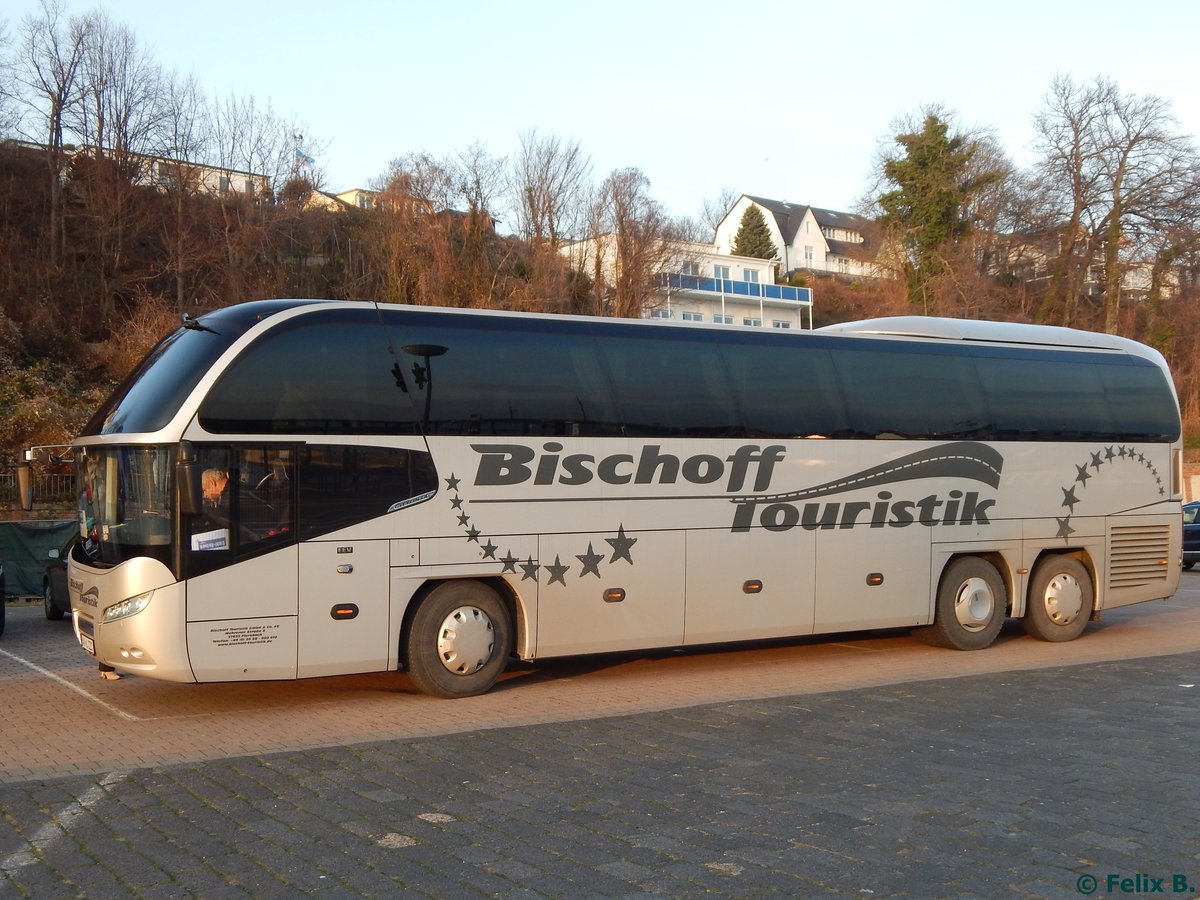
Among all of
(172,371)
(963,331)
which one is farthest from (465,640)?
(963,331)

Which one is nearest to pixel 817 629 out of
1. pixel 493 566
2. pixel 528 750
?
pixel 493 566

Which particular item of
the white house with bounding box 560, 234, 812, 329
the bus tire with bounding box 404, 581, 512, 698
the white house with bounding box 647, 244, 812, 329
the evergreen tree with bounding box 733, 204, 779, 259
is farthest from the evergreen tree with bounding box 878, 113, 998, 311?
the bus tire with bounding box 404, 581, 512, 698

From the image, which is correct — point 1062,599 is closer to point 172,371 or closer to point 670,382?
point 670,382

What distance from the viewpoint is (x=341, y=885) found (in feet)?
18.6

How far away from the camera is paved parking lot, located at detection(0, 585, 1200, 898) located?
19.1 feet

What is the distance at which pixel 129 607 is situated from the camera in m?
9.91

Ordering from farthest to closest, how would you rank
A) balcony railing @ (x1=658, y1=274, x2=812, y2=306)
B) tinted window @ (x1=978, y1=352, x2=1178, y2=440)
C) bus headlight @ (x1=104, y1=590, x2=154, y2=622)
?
balcony railing @ (x1=658, y1=274, x2=812, y2=306) < tinted window @ (x1=978, y1=352, x2=1178, y2=440) < bus headlight @ (x1=104, y1=590, x2=154, y2=622)

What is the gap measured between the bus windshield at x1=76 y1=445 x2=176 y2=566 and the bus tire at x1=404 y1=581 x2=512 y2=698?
240 cm

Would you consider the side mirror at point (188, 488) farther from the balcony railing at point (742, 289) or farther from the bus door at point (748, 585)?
the balcony railing at point (742, 289)

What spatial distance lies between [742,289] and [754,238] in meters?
24.3

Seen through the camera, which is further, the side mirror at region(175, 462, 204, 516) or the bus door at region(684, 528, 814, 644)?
the bus door at region(684, 528, 814, 644)

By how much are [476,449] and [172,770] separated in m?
4.24

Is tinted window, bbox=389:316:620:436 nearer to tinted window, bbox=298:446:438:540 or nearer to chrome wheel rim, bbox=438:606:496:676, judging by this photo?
tinted window, bbox=298:446:438:540

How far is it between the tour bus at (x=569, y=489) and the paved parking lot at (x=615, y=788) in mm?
908
